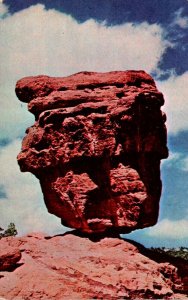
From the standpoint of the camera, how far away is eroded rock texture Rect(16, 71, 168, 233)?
29.8 meters

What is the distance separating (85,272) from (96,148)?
25.7 ft

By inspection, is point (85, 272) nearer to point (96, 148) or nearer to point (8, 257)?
point (8, 257)

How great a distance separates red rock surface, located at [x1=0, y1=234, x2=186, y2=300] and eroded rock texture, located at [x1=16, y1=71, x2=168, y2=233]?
2081mm

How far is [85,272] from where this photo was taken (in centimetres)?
2534

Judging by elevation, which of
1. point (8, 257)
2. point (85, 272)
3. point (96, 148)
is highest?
point (96, 148)

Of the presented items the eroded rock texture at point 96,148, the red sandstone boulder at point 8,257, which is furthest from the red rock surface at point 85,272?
the eroded rock texture at point 96,148

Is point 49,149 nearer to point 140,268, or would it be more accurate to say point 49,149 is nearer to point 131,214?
point 131,214

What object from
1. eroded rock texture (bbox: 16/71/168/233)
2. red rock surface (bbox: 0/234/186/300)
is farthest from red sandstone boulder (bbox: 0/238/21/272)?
eroded rock texture (bbox: 16/71/168/233)

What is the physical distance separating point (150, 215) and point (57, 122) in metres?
8.16

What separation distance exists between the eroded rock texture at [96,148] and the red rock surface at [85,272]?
2.08 meters

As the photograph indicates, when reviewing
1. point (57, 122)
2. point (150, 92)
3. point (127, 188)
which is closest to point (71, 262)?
point (127, 188)

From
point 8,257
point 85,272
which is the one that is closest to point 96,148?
point 85,272

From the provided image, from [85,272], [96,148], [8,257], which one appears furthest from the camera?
[96,148]

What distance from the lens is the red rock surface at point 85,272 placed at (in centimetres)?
2383
